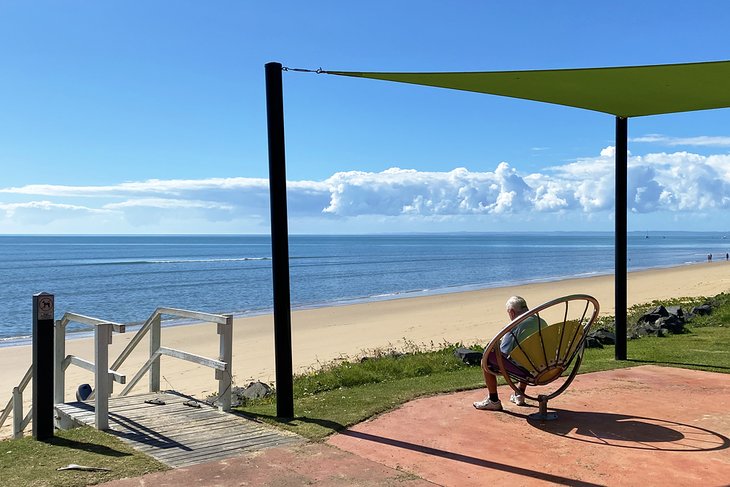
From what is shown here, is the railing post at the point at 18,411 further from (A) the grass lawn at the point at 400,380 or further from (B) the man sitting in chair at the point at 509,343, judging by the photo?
(B) the man sitting in chair at the point at 509,343

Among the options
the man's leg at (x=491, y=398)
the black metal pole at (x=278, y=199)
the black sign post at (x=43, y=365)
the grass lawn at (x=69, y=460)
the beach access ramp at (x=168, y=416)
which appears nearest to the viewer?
the grass lawn at (x=69, y=460)

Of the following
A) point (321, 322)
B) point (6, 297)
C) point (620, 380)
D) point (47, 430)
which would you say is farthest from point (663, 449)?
point (6, 297)

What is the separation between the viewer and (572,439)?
16.0 feet

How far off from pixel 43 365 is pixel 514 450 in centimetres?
352

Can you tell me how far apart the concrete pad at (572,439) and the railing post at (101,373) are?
184 centimetres

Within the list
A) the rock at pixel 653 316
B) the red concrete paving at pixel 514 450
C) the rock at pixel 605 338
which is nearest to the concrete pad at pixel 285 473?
the red concrete paving at pixel 514 450

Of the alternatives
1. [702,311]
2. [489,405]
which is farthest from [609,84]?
[702,311]

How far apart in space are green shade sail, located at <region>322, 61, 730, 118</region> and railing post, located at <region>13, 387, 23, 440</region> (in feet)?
Answer: 16.3

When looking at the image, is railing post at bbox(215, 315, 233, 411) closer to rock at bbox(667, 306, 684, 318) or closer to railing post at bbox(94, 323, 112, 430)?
railing post at bbox(94, 323, 112, 430)

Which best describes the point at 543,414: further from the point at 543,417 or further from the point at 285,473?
the point at 285,473

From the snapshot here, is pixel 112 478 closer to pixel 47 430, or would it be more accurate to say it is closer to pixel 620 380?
pixel 47 430

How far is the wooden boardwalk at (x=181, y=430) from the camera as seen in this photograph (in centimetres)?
471

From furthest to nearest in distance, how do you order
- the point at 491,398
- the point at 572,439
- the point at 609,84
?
1. the point at 609,84
2. the point at 491,398
3. the point at 572,439

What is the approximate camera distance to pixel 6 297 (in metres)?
36.0
